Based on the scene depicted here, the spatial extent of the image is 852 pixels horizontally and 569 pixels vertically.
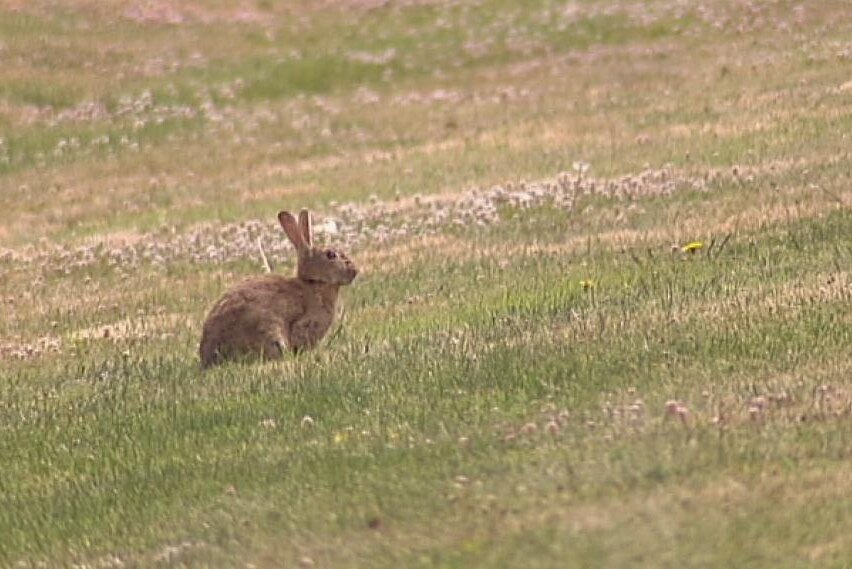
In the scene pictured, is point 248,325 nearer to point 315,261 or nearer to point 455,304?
point 315,261

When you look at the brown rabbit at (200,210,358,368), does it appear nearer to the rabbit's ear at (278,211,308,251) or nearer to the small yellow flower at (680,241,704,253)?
the rabbit's ear at (278,211,308,251)

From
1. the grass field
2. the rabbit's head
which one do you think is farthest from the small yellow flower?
the rabbit's head

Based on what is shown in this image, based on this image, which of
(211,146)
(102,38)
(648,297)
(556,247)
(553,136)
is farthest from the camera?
(102,38)

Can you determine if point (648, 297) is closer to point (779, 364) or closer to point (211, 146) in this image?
point (779, 364)

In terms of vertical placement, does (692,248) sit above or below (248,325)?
below

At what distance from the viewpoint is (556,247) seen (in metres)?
17.2

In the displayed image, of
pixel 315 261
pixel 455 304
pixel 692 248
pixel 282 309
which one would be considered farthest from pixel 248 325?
pixel 692 248

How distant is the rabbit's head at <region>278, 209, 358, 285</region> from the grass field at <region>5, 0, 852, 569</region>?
521 mm

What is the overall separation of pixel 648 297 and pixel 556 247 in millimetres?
4758

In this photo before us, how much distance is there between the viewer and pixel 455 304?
46.7 feet

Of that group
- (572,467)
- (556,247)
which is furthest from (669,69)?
(572,467)

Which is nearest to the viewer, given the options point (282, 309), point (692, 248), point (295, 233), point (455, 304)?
point (282, 309)

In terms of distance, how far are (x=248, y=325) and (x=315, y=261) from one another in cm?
88

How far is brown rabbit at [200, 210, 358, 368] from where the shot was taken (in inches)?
461
